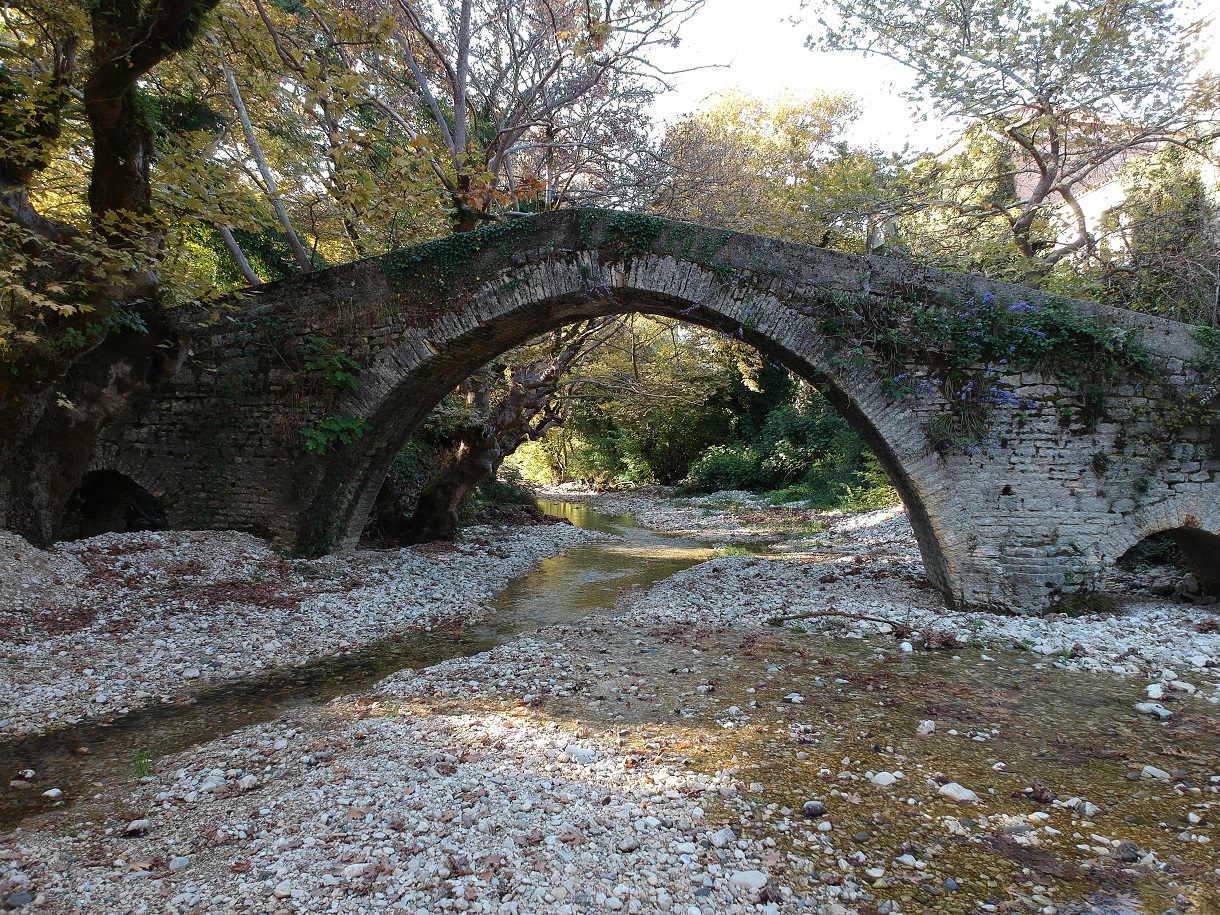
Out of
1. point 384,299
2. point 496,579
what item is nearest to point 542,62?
point 384,299

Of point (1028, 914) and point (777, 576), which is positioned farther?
point (777, 576)

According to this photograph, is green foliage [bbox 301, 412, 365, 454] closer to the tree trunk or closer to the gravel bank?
the gravel bank

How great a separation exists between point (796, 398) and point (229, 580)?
17.3 meters

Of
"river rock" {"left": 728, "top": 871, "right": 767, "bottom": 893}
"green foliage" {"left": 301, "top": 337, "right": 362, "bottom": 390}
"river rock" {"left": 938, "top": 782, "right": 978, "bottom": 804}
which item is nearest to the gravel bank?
"green foliage" {"left": 301, "top": 337, "right": 362, "bottom": 390}

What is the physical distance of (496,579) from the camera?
9.03 m

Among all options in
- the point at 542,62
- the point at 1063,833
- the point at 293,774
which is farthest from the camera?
the point at 542,62

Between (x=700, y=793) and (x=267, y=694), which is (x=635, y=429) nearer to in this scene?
(x=267, y=694)

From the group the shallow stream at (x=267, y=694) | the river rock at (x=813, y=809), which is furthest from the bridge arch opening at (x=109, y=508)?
the river rock at (x=813, y=809)

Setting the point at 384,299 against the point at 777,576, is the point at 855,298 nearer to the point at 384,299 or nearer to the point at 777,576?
the point at 777,576

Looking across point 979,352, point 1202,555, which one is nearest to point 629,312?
point 979,352

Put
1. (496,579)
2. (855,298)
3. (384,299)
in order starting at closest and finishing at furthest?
(855,298) < (384,299) < (496,579)

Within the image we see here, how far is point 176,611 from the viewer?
20.1 ft

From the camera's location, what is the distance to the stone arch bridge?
6047mm

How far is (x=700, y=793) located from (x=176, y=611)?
17.8ft
